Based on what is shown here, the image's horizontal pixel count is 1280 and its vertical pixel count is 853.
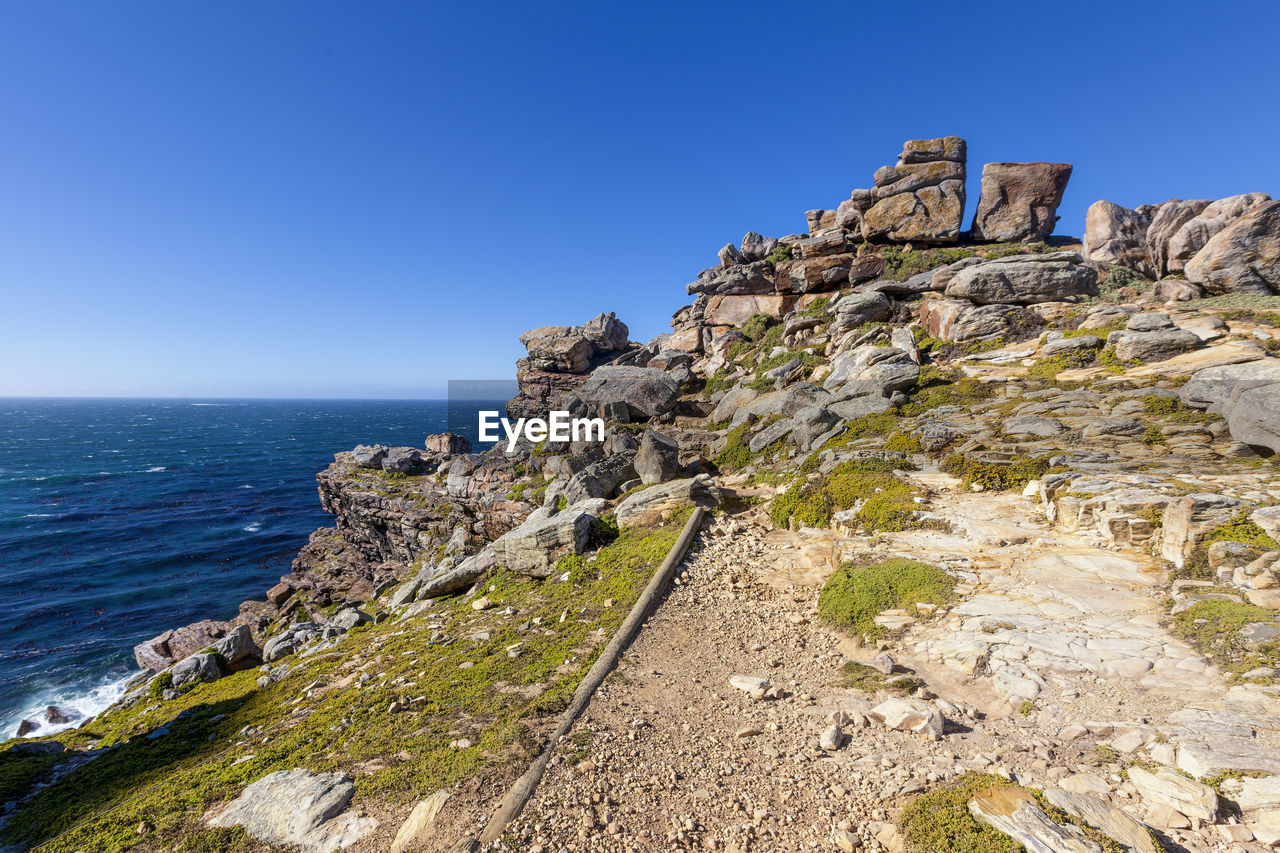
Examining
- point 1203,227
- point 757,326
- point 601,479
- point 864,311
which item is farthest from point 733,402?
point 1203,227

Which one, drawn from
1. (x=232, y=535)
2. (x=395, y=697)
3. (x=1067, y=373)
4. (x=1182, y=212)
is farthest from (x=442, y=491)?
(x=1182, y=212)

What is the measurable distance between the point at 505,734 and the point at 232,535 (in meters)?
46.6

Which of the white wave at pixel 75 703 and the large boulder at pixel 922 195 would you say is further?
the large boulder at pixel 922 195

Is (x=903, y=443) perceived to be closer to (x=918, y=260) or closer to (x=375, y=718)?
(x=375, y=718)

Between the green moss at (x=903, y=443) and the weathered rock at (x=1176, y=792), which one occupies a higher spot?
the green moss at (x=903, y=443)

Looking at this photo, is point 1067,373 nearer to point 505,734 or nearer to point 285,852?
point 505,734

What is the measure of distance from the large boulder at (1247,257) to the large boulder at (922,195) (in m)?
12.4

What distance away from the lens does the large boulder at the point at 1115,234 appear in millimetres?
26688

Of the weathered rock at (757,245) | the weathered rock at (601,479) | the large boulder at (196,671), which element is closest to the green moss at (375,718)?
the large boulder at (196,671)

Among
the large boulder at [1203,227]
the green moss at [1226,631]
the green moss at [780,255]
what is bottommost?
the green moss at [1226,631]

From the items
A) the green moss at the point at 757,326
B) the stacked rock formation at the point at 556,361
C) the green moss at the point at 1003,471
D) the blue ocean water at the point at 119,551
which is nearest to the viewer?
the green moss at the point at 1003,471

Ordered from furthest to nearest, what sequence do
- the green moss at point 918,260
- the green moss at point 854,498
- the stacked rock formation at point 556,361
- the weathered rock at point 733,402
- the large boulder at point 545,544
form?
the stacked rock formation at point 556,361
the green moss at point 918,260
the weathered rock at point 733,402
the large boulder at point 545,544
the green moss at point 854,498

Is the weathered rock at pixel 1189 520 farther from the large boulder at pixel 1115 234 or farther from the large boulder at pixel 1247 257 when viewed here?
the large boulder at pixel 1115 234

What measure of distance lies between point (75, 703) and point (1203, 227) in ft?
158
